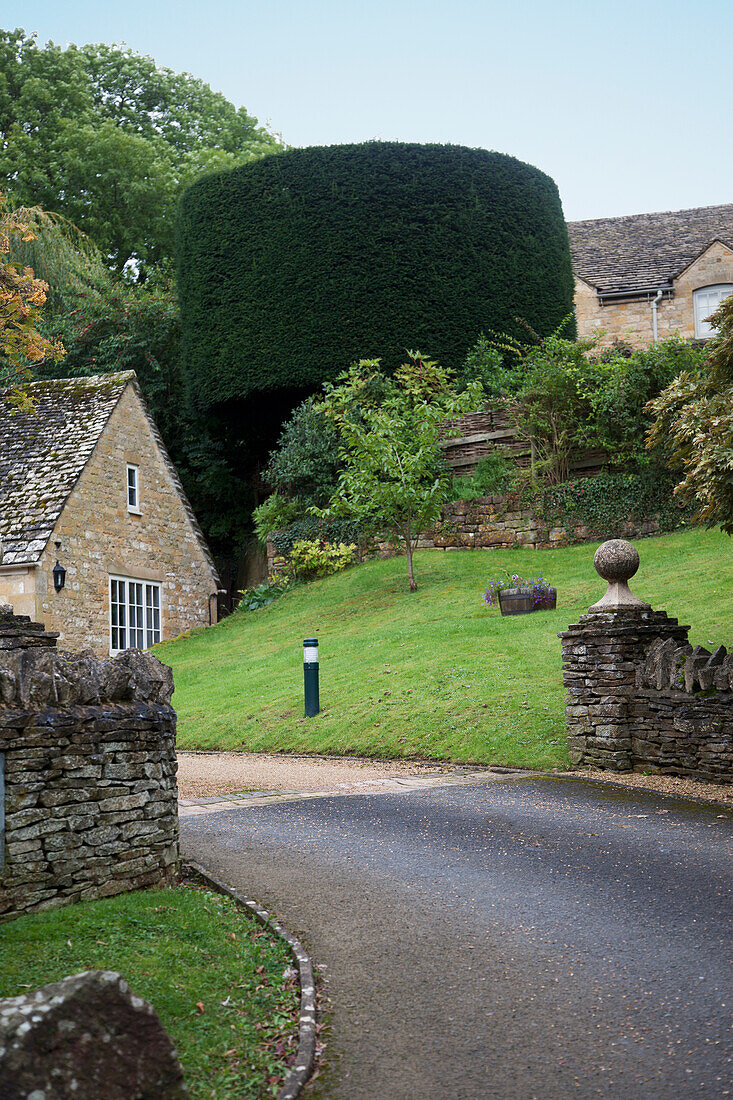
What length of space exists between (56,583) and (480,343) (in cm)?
1315

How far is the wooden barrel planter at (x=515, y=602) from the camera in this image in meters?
17.7

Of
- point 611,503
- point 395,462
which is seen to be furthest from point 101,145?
point 611,503

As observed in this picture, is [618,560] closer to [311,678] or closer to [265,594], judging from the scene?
[311,678]

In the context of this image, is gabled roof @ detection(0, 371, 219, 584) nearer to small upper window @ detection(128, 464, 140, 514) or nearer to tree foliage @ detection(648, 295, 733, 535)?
small upper window @ detection(128, 464, 140, 514)

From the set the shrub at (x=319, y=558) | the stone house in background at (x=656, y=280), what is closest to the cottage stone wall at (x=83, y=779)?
the shrub at (x=319, y=558)

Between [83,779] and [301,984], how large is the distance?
71.2 inches

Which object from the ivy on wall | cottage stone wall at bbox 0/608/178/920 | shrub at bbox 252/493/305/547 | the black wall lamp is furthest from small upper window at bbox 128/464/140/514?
cottage stone wall at bbox 0/608/178/920

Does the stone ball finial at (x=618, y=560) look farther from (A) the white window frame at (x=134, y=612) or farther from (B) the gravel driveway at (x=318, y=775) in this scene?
(A) the white window frame at (x=134, y=612)

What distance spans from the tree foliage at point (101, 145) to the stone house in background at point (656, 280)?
13.1 metres

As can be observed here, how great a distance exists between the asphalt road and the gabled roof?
14242mm

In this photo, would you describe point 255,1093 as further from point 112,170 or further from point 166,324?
point 112,170

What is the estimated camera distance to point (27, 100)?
37.5 metres

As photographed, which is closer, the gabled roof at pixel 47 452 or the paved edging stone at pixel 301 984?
the paved edging stone at pixel 301 984

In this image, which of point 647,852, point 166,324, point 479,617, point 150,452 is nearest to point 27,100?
point 166,324
